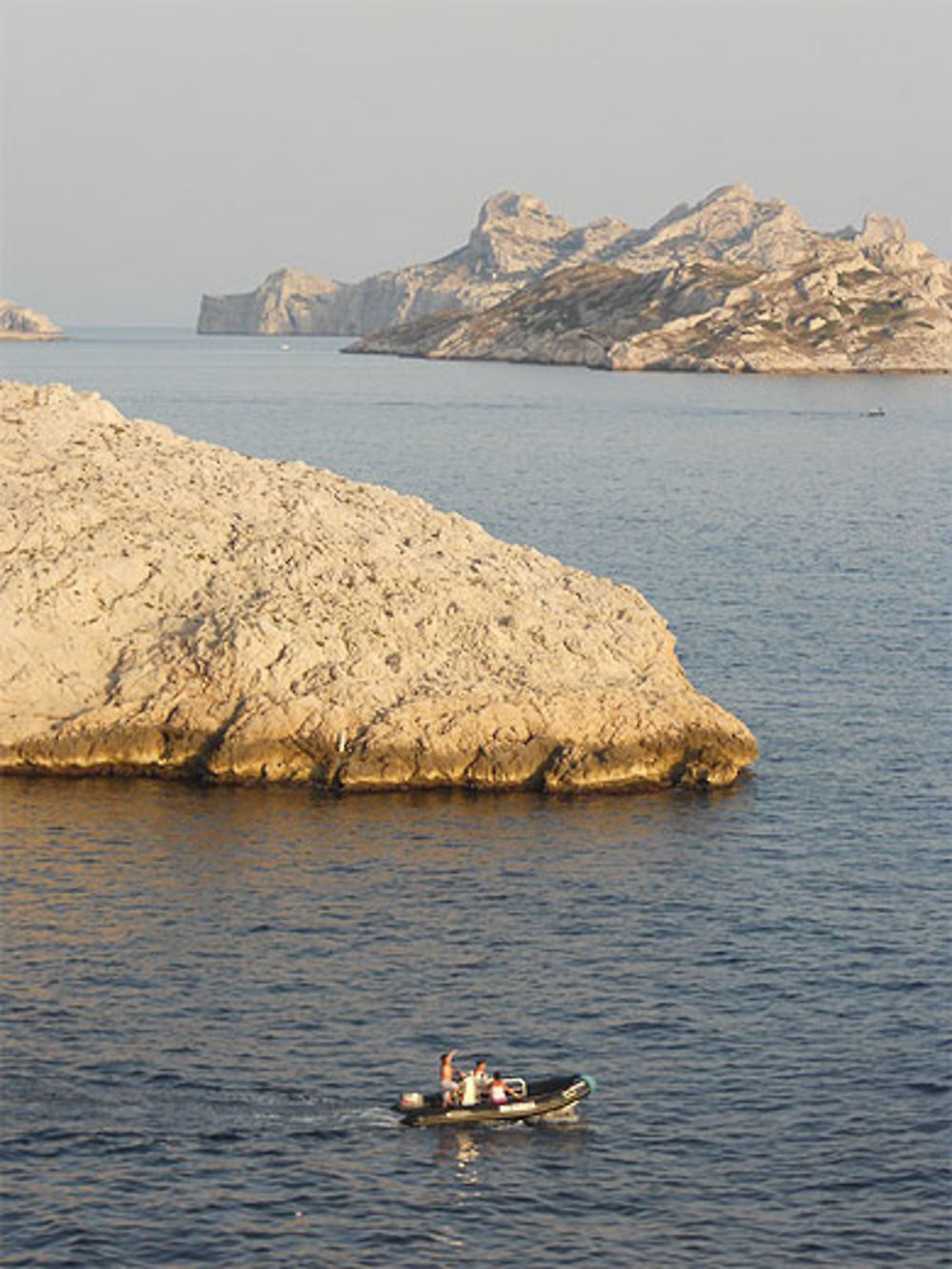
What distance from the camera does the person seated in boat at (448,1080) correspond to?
117ft

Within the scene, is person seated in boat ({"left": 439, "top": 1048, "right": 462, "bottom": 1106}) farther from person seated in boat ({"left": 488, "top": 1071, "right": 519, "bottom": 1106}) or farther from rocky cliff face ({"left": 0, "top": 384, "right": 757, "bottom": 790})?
rocky cliff face ({"left": 0, "top": 384, "right": 757, "bottom": 790})

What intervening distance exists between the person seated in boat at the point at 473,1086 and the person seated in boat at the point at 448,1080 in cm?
14

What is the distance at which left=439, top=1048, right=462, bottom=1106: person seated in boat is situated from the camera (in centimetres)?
3569

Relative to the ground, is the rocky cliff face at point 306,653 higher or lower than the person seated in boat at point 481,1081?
higher

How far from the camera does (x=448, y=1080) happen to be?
118 feet

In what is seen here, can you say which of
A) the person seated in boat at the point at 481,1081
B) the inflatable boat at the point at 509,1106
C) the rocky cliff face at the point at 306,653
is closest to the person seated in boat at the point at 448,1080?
the inflatable boat at the point at 509,1106

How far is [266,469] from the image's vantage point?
66.7m

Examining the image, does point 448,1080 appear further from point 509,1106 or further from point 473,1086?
point 509,1106

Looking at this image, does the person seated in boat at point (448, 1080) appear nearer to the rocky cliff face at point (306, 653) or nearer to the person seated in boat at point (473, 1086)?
the person seated in boat at point (473, 1086)

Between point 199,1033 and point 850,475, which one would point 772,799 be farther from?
point 850,475

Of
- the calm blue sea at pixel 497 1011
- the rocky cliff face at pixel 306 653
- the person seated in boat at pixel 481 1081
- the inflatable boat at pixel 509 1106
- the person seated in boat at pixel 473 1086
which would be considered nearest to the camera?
the calm blue sea at pixel 497 1011

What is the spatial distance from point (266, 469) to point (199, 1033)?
31099mm

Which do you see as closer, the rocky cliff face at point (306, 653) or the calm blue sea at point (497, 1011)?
the calm blue sea at point (497, 1011)

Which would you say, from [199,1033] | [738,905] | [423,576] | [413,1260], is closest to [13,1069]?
[199,1033]
